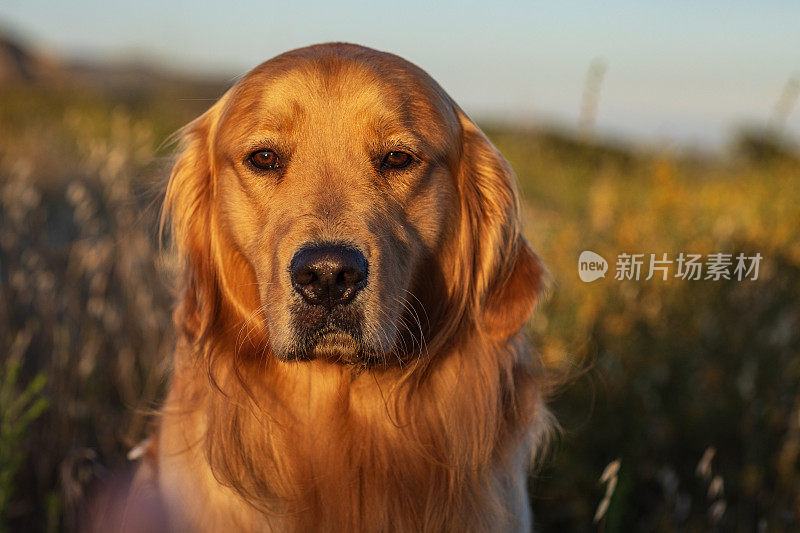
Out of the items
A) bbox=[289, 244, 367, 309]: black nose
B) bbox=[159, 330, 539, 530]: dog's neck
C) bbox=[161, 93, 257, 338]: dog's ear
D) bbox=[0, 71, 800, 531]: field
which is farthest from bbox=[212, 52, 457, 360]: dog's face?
bbox=[0, 71, 800, 531]: field

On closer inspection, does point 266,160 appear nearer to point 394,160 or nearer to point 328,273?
point 394,160

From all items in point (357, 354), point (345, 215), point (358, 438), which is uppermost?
point (345, 215)

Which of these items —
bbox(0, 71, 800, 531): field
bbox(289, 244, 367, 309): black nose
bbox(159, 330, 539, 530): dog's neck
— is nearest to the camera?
bbox(289, 244, 367, 309): black nose

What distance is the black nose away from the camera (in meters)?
1.65

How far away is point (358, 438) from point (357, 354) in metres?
0.44

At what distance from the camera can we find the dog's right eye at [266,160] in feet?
6.33

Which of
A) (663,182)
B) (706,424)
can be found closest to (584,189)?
(663,182)

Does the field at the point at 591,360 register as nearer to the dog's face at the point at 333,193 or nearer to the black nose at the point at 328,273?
the dog's face at the point at 333,193

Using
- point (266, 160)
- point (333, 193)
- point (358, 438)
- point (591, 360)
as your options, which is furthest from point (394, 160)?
point (591, 360)

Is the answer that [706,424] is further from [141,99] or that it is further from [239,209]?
[141,99]

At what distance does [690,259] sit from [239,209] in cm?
285

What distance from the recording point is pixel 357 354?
1783 millimetres

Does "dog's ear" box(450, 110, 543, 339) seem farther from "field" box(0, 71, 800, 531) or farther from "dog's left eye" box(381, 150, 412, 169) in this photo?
"field" box(0, 71, 800, 531)

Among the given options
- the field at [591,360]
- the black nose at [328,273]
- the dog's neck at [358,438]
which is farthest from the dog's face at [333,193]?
the field at [591,360]
